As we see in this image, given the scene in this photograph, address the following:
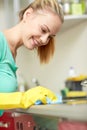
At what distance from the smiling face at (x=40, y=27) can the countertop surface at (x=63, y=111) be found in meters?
0.50

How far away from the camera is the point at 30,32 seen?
3.59 feet

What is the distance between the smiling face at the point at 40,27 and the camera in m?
1.08

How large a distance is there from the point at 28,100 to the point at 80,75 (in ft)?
4.26

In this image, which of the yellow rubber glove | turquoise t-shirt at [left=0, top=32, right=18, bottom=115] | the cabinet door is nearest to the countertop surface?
the yellow rubber glove

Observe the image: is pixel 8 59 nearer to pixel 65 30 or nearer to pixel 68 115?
pixel 68 115

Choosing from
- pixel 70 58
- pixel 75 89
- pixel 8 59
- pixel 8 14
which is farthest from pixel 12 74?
pixel 8 14

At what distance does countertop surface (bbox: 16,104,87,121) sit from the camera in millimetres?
417

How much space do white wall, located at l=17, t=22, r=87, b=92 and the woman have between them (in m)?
0.82

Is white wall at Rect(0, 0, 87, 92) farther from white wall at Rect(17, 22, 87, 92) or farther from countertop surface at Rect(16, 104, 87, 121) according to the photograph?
countertop surface at Rect(16, 104, 87, 121)

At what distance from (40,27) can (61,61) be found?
107 cm

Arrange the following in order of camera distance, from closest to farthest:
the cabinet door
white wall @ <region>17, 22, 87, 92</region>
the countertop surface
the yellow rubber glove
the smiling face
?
the countertop surface < the yellow rubber glove < the cabinet door < the smiling face < white wall @ <region>17, 22, 87, 92</region>

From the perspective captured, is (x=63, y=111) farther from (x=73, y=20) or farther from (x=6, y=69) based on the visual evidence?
(x=73, y=20)

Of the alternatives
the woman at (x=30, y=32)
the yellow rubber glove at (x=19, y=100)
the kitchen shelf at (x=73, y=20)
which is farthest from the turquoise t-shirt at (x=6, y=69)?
the kitchen shelf at (x=73, y=20)

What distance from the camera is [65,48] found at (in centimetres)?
212
